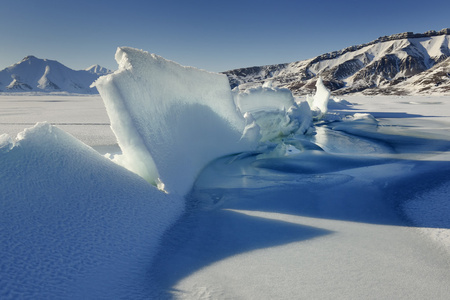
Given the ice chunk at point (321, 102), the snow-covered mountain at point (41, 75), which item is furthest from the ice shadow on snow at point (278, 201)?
the snow-covered mountain at point (41, 75)

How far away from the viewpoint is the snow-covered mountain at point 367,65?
10776 centimetres

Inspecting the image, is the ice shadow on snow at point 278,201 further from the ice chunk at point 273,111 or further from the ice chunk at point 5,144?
the ice chunk at point 273,111

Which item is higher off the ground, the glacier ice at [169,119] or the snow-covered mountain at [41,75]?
the snow-covered mountain at [41,75]

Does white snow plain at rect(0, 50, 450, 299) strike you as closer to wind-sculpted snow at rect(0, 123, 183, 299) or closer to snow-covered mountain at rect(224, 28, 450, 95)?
wind-sculpted snow at rect(0, 123, 183, 299)

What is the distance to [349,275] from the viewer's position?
6.75 feet

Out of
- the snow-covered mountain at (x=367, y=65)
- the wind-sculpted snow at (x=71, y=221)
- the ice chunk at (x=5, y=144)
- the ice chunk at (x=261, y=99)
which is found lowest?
the wind-sculpted snow at (x=71, y=221)

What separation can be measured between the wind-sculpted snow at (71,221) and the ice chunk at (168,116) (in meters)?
0.39

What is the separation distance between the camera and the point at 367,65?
119188mm

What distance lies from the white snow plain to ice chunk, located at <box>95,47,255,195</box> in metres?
0.06

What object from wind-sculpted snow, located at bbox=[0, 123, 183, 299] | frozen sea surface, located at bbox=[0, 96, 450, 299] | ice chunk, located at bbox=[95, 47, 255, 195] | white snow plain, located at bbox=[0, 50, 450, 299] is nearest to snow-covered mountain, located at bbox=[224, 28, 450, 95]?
ice chunk, located at bbox=[95, 47, 255, 195]

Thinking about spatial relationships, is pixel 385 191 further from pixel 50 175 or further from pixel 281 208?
pixel 50 175

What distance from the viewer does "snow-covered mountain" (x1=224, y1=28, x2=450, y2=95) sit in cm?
10776

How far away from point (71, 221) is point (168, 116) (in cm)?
239

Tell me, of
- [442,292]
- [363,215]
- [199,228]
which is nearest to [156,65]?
[199,228]
